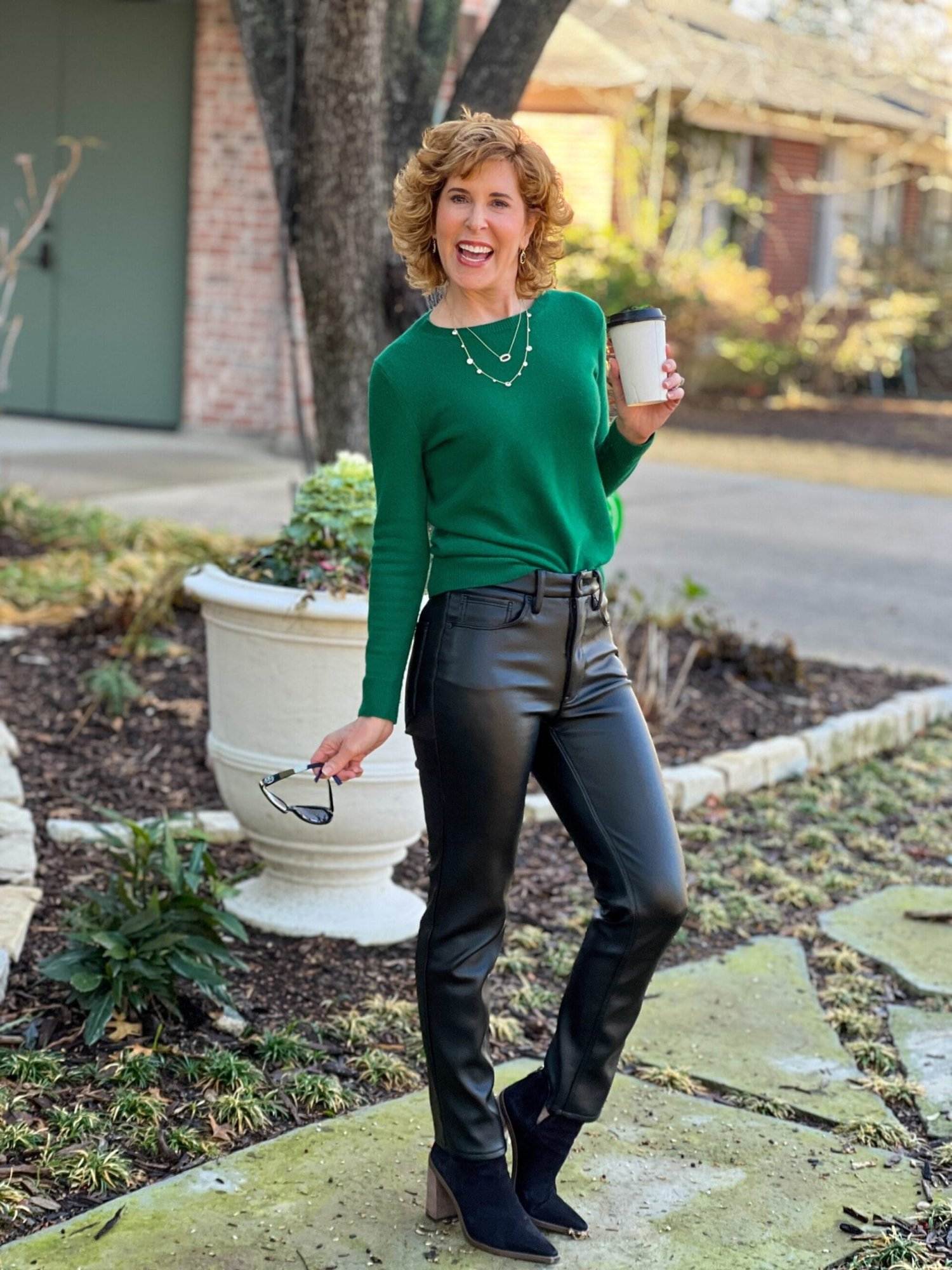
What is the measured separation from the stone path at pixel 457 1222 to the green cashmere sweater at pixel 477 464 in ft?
2.86

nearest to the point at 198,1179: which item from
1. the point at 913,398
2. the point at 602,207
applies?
the point at 602,207

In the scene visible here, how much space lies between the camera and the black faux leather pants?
2.57 metres

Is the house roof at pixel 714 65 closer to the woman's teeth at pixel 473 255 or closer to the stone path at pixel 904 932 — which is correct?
the stone path at pixel 904 932

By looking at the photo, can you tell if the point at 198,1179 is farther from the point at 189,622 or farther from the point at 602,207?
the point at 602,207

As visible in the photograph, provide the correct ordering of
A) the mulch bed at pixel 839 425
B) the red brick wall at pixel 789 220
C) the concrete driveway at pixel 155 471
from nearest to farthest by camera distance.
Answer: the concrete driveway at pixel 155 471, the mulch bed at pixel 839 425, the red brick wall at pixel 789 220

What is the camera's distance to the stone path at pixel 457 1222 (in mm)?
2656

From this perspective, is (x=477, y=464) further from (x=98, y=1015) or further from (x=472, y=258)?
(x=98, y=1015)

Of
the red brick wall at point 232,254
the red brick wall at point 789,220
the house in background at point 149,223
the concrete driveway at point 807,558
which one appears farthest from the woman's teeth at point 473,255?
the red brick wall at point 789,220

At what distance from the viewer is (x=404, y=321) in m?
5.69

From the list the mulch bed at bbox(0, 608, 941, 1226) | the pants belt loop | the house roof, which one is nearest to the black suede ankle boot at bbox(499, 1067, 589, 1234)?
the mulch bed at bbox(0, 608, 941, 1226)

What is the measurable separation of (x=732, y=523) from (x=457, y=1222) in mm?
8527

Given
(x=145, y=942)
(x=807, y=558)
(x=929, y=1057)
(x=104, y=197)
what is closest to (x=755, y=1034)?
(x=929, y=1057)

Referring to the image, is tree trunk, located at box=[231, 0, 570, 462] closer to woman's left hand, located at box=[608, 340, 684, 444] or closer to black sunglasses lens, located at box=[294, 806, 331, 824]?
woman's left hand, located at box=[608, 340, 684, 444]

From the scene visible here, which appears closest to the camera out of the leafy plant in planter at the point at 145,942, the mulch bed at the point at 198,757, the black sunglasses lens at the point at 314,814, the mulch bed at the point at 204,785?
the black sunglasses lens at the point at 314,814
